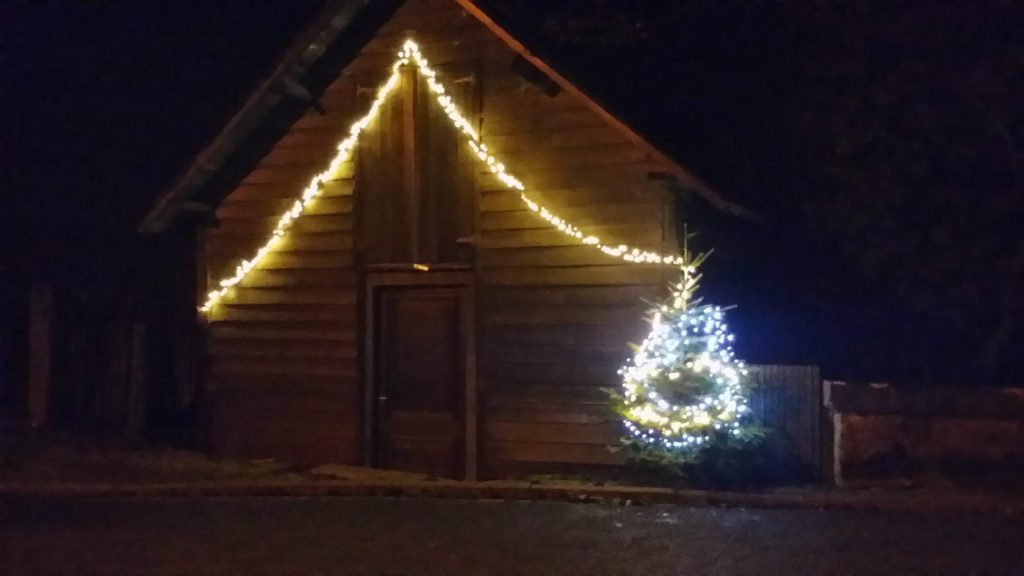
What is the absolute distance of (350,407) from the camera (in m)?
14.2

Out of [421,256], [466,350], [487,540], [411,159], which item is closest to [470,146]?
[411,159]

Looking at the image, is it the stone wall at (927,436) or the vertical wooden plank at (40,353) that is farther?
the vertical wooden plank at (40,353)

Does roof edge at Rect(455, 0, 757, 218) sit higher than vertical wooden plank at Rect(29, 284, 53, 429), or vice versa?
roof edge at Rect(455, 0, 757, 218)

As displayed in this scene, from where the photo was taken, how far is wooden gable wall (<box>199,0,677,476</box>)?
12.7m

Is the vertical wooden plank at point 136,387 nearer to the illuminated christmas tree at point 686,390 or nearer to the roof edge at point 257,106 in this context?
the roof edge at point 257,106

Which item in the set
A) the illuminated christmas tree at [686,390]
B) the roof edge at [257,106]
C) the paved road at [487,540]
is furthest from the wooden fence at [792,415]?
the roof edge at [257,106]

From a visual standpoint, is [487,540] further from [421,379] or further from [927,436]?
[927,436]

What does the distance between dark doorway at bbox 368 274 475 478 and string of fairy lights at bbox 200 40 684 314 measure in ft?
4.67

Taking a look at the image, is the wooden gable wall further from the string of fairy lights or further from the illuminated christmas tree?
the illuminated christmas tree

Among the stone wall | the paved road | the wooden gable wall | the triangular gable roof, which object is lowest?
the paved road

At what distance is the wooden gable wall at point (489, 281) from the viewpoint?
12703 mm

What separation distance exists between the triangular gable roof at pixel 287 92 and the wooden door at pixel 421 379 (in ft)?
8.71

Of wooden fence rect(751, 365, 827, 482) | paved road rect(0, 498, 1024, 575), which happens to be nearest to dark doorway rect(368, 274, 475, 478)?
paved road rect(0, 498, 1024, 575)

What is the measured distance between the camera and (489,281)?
13391mm
